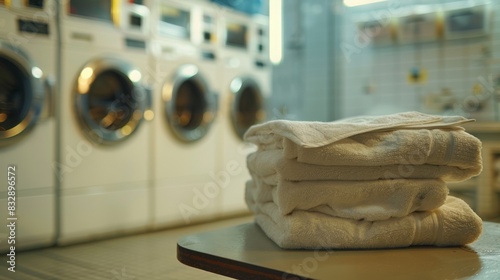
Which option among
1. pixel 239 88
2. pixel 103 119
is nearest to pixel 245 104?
pixel 239 88

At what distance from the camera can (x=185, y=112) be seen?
317cm

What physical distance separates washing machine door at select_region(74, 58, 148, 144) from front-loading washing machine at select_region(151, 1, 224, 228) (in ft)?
0.57

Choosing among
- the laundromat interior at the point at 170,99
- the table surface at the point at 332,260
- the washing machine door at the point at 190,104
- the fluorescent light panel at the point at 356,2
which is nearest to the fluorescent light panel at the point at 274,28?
the laundromat interior at the point at 170,99

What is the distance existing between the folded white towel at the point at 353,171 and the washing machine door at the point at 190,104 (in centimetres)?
220

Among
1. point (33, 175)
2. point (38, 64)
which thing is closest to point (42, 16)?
point (38, 64)

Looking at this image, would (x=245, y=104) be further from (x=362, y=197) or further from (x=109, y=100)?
(x=362, y=197)

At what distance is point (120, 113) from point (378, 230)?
218 centimetres

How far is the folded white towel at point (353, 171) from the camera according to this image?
79 cm

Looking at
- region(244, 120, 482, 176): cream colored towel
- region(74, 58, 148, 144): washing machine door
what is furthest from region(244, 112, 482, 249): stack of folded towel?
region(74, 58, 148, 144): washing machine door

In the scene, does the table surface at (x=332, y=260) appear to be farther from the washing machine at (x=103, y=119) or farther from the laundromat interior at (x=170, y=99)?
the washing machine at (x=103, y=119)

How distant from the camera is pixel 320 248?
78 cm

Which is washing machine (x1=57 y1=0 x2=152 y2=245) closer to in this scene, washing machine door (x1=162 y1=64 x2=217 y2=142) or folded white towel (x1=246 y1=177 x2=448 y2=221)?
washing machine door (x1=162 y1=64 x2=217 y2=142)

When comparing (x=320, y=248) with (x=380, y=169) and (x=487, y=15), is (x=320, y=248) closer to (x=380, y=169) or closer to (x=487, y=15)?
(x=380, y=169)

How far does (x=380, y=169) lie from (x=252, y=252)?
0.85 ft
